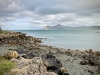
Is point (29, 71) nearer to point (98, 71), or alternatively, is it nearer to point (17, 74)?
point (17, 74)

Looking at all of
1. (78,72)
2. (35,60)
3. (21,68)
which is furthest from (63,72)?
(21,68)

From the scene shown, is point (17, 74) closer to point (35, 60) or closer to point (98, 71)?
point (35, 60)

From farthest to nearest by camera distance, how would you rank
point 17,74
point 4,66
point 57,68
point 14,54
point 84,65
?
point 84,65, point 14,54, point 57,68, point 4,66, point 17,74

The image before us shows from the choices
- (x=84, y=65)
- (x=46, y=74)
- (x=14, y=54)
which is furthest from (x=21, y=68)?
(x=84, y=65)

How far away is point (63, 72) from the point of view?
41.9 feet

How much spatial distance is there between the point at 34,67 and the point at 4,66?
1.71 metres

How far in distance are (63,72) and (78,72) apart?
2.53 m

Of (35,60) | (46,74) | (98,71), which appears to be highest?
(35,60)

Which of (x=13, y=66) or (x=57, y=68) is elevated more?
(x=13, y=66)

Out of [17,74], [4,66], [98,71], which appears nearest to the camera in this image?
[17,74]

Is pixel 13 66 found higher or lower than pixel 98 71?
higher

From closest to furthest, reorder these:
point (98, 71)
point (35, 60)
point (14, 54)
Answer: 1. point (35, 60)
2. point (14, 54)
3. point (98, 71)

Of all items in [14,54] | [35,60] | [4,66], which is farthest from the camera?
[14,54]

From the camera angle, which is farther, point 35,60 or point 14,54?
point 14,54
